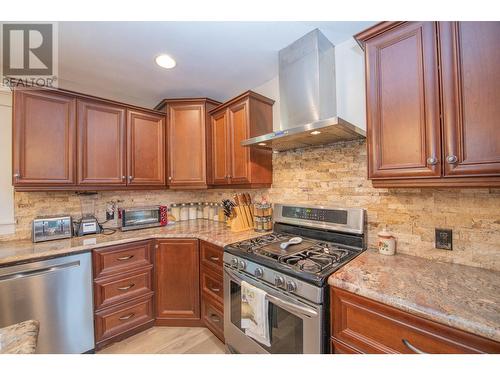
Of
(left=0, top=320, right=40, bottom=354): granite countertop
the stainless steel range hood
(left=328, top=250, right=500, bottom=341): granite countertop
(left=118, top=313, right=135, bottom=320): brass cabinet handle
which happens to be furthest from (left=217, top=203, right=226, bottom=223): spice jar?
(left=0, top=320, right=40, bottom=354): granite countertop

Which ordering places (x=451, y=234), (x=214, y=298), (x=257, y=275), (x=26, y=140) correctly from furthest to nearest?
(x=214, y=298)
(x=26, y=140)
(x=257, y=275)
(x=451, y=234)

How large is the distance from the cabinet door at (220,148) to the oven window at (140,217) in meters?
0.81

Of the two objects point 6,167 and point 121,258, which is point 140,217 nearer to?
point 121,258

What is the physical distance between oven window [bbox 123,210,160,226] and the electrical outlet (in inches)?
98.3

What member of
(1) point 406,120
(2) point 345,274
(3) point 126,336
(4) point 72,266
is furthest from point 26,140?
(1) point 406,120

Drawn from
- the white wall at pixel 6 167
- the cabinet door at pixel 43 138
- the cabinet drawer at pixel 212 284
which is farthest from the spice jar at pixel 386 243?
the white wall at pixel 6 167

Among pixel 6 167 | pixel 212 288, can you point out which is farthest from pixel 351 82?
pixel 6 167

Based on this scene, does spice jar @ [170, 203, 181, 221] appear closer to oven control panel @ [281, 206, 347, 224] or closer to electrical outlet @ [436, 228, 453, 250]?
oven control panel @ [281, 206, 347, 224]

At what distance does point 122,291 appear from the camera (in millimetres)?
1814

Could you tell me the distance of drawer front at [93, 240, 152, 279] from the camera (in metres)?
1.70

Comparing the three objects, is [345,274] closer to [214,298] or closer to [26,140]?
[214,298]

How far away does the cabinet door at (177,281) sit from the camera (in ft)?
6.40

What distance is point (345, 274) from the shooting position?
1.07 metres

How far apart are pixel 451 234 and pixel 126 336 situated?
2580mm
